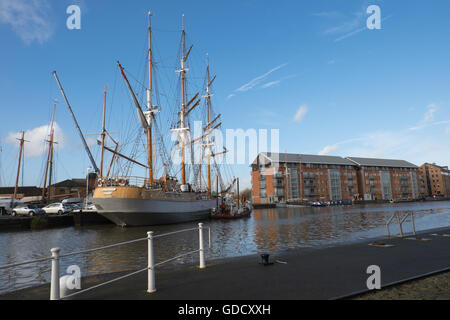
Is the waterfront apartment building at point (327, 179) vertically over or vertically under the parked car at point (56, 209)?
over

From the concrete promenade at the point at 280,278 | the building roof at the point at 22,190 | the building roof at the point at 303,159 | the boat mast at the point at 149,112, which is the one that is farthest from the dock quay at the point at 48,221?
the building roof at the point at 303,159

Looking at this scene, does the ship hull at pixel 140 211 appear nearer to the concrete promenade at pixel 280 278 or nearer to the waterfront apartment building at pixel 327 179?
the concrete promenade at pixel 280 278

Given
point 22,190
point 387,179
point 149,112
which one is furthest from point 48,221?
point 387,179

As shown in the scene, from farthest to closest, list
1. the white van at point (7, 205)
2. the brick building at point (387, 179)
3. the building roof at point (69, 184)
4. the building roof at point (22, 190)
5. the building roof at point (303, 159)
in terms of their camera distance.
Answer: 1. the brick building at point (387, 179)
2. the building roof at point (303, 159)
3. the building roof at point (69, 184)
4. the building roof at point (22, 190)
5. the white van at point (7, 205)

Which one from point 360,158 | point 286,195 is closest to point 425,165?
point 360,158

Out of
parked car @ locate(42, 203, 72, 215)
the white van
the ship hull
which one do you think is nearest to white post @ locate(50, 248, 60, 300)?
the ship hull

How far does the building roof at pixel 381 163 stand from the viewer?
130 metres

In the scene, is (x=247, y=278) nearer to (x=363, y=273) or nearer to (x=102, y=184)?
(x=363, y=273)

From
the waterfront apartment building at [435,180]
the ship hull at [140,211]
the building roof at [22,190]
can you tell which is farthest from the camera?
the waterfront apartment building at [435,180]

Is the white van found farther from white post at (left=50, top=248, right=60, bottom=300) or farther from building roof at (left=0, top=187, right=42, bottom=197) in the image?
white post at (left=50, top=248, right=60, bottom=300)

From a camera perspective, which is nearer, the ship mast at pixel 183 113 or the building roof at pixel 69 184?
the ship mast at pixel 183 113

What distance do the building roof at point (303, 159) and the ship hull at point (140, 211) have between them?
237ft
